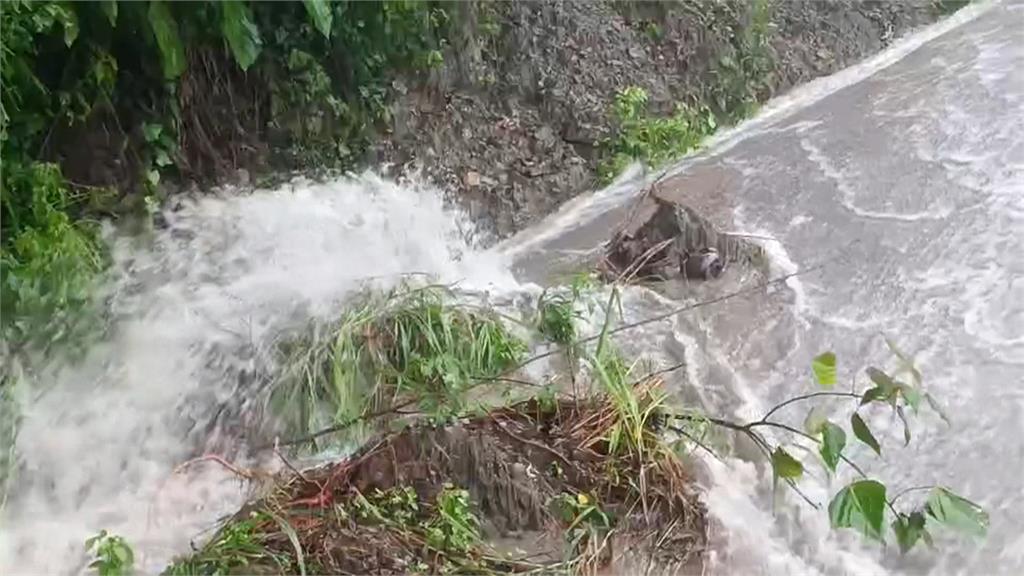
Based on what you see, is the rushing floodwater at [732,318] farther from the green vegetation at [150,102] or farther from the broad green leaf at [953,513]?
the broad green leaf at [953,513]

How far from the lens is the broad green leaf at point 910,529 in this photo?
3053mm

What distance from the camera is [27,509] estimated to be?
3.33m

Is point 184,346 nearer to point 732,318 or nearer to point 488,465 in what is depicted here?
point 488,465

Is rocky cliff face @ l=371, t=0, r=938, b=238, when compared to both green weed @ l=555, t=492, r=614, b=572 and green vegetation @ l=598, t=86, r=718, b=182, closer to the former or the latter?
green vegetation @ l=598, t=86, r=718, b=182

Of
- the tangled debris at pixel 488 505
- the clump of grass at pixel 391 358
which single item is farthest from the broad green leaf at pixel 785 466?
the clump of grass at pixel 391 358

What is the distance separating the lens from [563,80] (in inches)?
238

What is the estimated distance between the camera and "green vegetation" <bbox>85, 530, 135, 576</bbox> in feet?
9.91

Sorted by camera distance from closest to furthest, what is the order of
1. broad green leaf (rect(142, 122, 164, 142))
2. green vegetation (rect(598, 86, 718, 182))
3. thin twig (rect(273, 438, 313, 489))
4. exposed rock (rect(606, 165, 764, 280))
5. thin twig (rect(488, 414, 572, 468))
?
1. thin twig (rect(273, 438, 313, 489))
2. thin twig (rect(488, 414, 572, 468))
3. broad green leaf (rect(142, 122, 164, 142))
4. exposed rock (rect(606, 165, 764, 280))
5. green vegetation (rect(598, 86, 718, 182))

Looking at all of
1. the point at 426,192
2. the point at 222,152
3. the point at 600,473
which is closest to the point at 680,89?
the point at 426,192

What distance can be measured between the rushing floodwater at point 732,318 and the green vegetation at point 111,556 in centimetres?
8

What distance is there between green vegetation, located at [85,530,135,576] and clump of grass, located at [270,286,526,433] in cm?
74

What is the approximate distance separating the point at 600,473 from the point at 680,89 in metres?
3.56

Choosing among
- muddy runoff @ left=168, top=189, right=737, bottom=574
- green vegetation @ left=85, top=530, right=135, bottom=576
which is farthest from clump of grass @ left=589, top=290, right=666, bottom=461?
green vegetation @ left=85, top=530, right=135, bottom=576

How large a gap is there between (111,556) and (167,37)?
2.00 meters
